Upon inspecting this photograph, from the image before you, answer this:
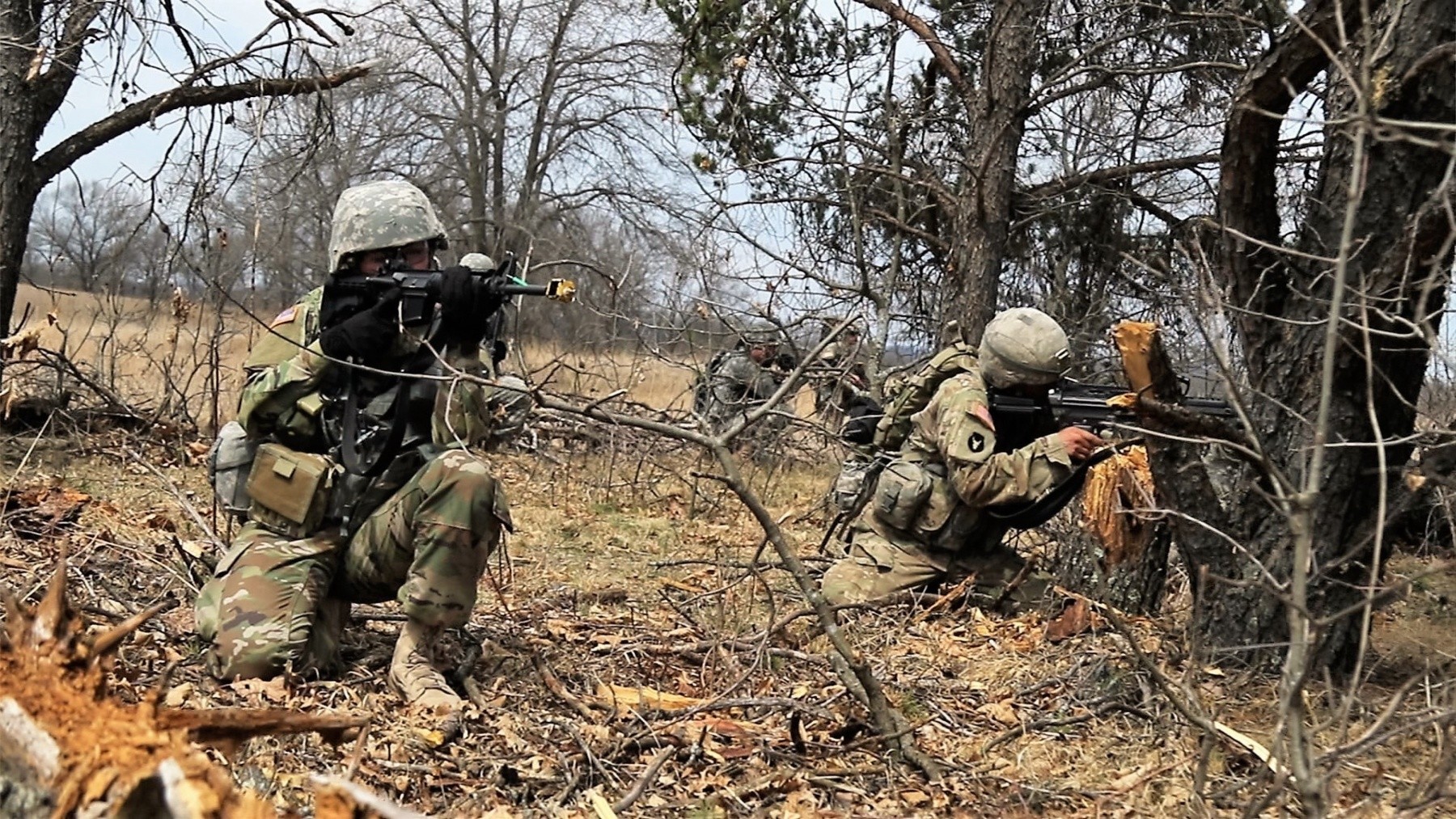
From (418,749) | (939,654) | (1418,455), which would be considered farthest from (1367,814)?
(418,749)

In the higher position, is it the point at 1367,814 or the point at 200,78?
the point at 200,78

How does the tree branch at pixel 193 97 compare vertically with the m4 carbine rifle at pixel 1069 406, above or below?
above

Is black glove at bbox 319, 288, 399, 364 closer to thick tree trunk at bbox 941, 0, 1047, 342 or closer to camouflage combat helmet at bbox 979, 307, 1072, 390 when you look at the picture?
camouflage combat helmet at bbox 979, 307, 1072, 390

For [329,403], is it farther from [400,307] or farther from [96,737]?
[96,737]

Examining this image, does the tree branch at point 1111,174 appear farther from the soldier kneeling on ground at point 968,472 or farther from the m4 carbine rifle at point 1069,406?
the m4 carbine rifle at point 1069,406

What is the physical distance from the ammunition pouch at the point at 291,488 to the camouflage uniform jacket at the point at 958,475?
2.29 m

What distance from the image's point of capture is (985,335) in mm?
5430

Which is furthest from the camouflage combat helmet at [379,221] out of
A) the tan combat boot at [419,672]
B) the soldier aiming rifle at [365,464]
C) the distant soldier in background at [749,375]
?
the distant soldier in background at [749,375]

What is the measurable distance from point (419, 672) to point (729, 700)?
936mm

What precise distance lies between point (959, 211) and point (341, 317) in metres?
4.99

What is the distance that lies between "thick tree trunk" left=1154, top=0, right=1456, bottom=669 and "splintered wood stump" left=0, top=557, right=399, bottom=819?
260 centimetres

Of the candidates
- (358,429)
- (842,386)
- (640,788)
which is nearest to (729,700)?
(640,788)

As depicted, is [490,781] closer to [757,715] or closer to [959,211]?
[757,715]

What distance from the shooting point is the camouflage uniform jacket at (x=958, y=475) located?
5.12 metres
